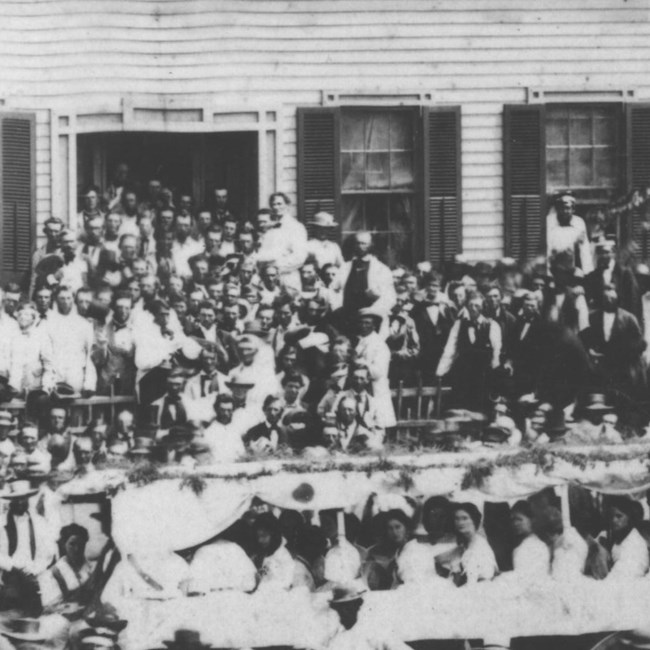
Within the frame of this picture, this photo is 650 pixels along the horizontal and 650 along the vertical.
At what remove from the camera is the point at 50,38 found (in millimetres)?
8203

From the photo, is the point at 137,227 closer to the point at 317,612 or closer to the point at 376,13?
the point at 376,13

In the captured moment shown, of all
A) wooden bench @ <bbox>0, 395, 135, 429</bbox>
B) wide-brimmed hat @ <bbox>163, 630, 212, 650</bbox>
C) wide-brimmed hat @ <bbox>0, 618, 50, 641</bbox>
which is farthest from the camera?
wooden bench @ <bbox>0, 395, 135, 429</bbox>

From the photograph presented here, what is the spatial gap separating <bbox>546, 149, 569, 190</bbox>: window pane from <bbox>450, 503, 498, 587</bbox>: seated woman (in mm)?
2339

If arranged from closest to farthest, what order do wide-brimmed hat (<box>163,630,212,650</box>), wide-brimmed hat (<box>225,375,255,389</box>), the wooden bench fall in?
wide-brimmed hat (<box>163,630,212,650</box>)
the wooden bench
wide-brimmed hat (<box>225,375,255,389</box>)

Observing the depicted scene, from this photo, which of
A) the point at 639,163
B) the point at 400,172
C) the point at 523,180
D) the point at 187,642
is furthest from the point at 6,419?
the point at 639,163

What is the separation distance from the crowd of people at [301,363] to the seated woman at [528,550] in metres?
0.01

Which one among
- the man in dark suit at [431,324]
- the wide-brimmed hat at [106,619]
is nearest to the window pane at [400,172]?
the man in dark suit at [431,324]

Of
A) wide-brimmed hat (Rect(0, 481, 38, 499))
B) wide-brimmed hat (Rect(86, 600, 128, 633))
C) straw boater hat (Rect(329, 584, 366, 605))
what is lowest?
wide-brimmed hat (Rect(86, 600, 128, 633))

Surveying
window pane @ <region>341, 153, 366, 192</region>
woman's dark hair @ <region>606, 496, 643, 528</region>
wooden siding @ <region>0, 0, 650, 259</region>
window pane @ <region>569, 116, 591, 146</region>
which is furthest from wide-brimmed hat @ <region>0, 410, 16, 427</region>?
window pane @ <region>569, 116, 591, 146</region>

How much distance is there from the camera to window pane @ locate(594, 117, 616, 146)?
848 centimetres

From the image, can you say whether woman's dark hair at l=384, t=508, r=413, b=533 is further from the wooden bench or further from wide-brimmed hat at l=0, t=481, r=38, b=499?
wide-brimmed hat at l=0, t=481, r=38, b=499

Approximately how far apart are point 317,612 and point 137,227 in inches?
114

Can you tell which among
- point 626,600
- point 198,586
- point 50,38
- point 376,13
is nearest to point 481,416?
point 626,600

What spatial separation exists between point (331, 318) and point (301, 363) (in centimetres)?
38
